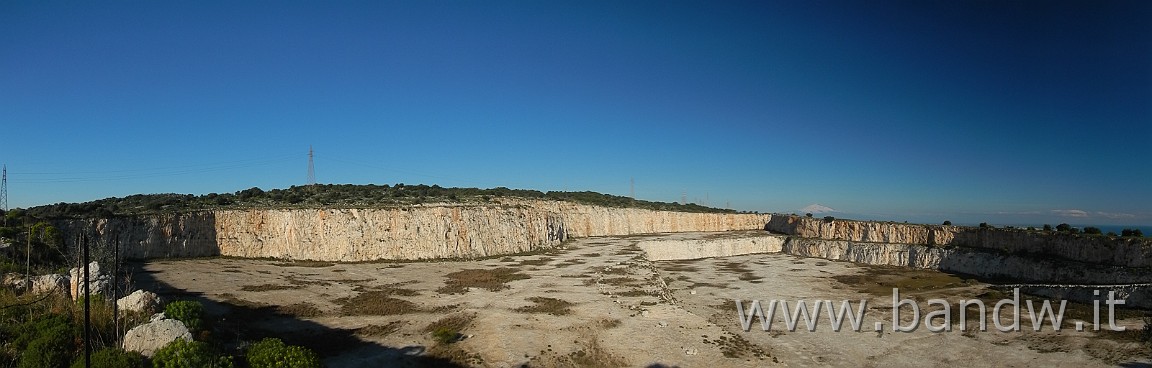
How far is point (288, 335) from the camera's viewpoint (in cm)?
2019

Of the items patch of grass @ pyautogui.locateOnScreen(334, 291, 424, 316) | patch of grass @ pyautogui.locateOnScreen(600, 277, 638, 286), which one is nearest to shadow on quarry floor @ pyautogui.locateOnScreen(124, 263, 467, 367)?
patch of grass @ pyautogui.locateOnScreen(334, 291, 424, 316)

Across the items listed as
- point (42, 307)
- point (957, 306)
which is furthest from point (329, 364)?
point (957, 306)

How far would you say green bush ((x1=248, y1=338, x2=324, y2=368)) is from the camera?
45.7 ft

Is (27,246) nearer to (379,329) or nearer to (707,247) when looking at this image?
(379,329)

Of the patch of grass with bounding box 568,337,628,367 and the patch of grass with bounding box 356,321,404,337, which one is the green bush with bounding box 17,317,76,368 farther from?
the patch of grass with bounding box 568,337,628,367

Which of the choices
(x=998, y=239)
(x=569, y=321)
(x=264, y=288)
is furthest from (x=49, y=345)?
(x=998, y=239)

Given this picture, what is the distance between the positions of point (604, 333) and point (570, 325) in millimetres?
1794

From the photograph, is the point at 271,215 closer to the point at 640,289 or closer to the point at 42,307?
the point at 42,307

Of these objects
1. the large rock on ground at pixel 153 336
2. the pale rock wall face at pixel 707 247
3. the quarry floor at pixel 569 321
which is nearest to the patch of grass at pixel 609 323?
the quarry floor at pixel 569 321

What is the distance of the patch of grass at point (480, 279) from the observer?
31281 millimetres

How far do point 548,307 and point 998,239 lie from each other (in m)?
45.5

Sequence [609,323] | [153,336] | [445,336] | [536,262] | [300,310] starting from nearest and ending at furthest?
[153,336] < [445,336] < [609,323] < [300,310] < [536,262]

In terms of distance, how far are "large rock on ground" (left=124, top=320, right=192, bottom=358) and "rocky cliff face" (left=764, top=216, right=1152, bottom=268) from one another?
5298 centimetres

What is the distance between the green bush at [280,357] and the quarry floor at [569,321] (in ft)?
9.38
